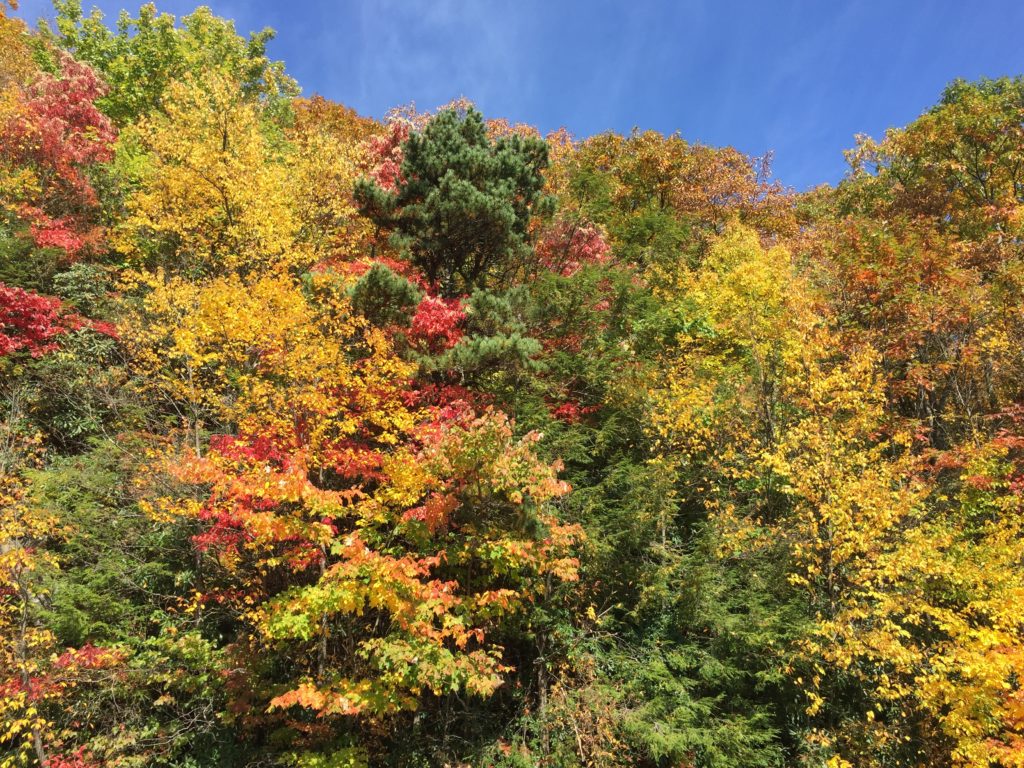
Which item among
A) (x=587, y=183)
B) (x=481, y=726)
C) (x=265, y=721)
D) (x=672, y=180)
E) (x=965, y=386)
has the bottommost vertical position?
(x=481, y=726)

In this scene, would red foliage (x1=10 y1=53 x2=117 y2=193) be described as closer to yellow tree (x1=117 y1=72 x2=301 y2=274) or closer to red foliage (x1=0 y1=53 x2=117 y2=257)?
red foliage (x1=0 y1=53 x2=117 y2=257)

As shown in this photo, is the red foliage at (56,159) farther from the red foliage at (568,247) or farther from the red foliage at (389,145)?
the red foliage at (568,247)

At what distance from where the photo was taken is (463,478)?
10172mm

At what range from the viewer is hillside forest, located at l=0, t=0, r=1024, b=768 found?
10.1 m

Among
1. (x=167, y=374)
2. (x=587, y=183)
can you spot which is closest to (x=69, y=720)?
(x=167, y=374)

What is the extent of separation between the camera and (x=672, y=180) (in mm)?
28531

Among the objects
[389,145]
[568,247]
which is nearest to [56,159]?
[389,145]

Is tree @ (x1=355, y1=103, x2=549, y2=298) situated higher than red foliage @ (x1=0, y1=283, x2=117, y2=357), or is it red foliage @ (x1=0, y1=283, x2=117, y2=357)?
tree @ (x1=355, y1=103, x2=549, y2=298)

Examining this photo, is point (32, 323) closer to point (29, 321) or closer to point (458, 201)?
point (29, 321)

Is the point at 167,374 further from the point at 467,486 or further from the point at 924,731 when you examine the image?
the point at 924,731

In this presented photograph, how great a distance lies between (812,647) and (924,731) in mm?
3055

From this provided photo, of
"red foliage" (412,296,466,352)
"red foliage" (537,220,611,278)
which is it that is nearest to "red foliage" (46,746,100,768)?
"red foliage" (412,296,466,352)

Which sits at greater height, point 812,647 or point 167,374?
point 167,374

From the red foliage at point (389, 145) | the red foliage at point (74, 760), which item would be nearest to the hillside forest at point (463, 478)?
the red foliage at point (74, 760)
